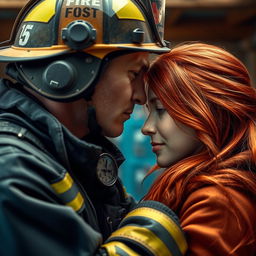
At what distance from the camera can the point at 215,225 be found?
195 cm

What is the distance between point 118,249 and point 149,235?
132 mm

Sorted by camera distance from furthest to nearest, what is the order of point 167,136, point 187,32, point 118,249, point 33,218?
point 187,32, point 167,136, point 118,249, point 33,218

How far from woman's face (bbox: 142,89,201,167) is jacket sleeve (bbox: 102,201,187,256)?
0.36 meters

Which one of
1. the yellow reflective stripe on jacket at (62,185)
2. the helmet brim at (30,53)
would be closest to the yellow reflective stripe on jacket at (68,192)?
the yellow reflective stripe on jacket at (62,185)

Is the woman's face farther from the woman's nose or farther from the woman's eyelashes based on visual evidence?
the woman's eyelashes

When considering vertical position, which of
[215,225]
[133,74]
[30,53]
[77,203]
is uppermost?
[30,53]

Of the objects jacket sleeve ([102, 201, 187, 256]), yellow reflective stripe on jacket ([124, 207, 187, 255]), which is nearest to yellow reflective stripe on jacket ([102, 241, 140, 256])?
jacket sleeve ([102, 201, 187, 256])

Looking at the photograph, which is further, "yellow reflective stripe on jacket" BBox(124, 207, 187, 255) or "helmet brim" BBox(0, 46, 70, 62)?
"helmet brim" BBox(0, 46, 70, 62)

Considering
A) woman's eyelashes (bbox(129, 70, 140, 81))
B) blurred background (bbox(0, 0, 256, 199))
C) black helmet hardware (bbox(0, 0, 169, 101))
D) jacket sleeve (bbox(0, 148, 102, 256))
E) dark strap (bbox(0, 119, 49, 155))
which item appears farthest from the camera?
blurred background (bbox(0, 0, 256, 199))

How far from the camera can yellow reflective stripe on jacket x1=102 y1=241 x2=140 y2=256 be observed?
176cm

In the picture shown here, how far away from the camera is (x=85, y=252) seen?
1.71 m

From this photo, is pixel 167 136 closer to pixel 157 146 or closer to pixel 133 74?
pixel 157 146

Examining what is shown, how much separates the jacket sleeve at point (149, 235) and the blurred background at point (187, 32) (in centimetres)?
260

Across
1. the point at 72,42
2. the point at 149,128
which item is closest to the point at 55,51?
the point at 72,42
